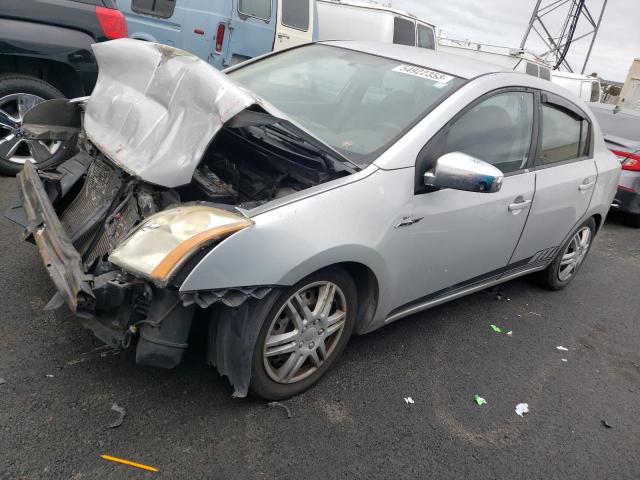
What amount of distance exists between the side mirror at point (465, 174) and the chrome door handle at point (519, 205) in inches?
30.1

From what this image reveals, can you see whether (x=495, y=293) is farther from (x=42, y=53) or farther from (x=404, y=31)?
(x=404, y=31)

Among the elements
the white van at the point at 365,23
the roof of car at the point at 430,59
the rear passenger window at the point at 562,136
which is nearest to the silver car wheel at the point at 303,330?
the roof of car at the point at 430,59

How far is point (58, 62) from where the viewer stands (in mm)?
5074

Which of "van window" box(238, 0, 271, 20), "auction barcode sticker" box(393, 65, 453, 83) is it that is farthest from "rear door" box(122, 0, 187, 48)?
"auction barcode sticker" box(393, 65, 453, 83)

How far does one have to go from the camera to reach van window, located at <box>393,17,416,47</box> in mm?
10906

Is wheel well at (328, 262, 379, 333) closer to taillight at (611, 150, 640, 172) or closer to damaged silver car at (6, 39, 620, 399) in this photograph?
damaged silver car at (6, 39, 620, 399)

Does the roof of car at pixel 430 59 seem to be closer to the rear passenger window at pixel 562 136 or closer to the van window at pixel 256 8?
the rear passenger window at pixel 562 136

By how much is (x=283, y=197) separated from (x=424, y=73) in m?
1.41

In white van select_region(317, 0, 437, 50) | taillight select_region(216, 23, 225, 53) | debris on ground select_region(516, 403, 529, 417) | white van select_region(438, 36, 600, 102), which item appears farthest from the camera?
white van select_region(438, 36, 600, 102)

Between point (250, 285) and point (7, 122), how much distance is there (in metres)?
3.64

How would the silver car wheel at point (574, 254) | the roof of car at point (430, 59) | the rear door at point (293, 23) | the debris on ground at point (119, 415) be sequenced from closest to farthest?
the debris on ground at point (119, 415) < the roof of car at point (430, 59) < the silver car wheel at point (574, 254) < the rear door at point (293, 23)

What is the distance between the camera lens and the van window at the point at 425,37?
458 inches

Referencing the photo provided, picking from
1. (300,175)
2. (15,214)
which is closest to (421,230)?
(300,175)

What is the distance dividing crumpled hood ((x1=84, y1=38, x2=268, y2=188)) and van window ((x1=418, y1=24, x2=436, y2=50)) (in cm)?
940
